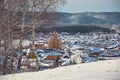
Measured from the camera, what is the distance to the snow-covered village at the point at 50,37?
23.8 ft

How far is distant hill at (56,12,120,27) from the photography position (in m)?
7.01

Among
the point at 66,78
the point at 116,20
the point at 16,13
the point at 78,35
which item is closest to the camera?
the point at 66,78

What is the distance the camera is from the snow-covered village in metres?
7.26

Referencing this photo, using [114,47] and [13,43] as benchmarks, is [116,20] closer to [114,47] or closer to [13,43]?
[114,47]

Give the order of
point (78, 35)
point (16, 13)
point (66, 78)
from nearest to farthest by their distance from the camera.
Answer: point (66, 78) < point (78, 35) < point (16, 13)

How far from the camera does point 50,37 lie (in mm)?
7977

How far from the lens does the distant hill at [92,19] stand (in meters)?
7.01

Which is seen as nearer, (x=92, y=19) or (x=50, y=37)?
(x=92, y=19)

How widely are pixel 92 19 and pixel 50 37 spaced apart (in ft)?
4.29

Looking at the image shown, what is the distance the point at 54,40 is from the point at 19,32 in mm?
1141

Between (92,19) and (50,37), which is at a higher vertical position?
(92,19)

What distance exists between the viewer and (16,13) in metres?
8.00

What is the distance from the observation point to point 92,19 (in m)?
7.40

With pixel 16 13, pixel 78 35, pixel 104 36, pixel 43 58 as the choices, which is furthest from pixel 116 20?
pixel 16 13
